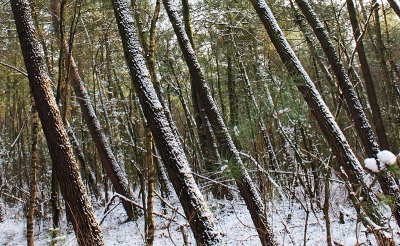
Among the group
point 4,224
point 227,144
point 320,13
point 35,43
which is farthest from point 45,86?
point 4,224

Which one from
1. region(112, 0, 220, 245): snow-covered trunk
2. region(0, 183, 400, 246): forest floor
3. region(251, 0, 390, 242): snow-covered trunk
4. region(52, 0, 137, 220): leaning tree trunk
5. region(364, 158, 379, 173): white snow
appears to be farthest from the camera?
region(52, 0, 137, 220): leaning tree trunk

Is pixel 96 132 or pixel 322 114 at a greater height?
pixel 96 132

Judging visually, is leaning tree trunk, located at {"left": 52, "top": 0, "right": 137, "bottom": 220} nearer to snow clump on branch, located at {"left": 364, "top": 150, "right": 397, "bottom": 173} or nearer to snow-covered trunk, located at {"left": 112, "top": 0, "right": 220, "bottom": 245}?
snow-covered trunk, located at {"left": 112, "top": 0, "right": 220, "bottom": 245}

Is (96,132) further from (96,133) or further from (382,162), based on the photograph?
(382,162)

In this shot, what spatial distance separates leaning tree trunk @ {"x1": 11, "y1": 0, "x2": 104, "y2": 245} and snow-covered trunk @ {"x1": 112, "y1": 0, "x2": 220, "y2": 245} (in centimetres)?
110

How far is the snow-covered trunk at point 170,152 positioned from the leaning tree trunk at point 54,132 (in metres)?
1.10

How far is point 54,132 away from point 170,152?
149 centimetres

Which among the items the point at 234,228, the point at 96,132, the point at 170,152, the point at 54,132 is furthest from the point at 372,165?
the point at 96,132

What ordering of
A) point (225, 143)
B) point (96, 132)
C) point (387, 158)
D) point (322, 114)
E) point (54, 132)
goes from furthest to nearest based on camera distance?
point (96, 132) → point (225, 143) → point (322, 114) → point (54, 132) → point (387, 158)

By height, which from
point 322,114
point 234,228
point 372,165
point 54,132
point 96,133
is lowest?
point 234,228

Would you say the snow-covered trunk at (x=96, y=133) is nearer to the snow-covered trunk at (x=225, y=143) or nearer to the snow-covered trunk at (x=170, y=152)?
the snow-covered trunk at (x=225, y=143)

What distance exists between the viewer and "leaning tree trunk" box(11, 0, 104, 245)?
4254mm

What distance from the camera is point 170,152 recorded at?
4340mm

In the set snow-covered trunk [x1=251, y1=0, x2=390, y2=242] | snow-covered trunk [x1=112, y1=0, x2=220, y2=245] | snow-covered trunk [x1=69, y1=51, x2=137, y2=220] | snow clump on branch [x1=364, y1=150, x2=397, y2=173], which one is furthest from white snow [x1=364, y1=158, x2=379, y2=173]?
snow-covered trunk [x1=69, y1=51, x2=137, y2=220]
